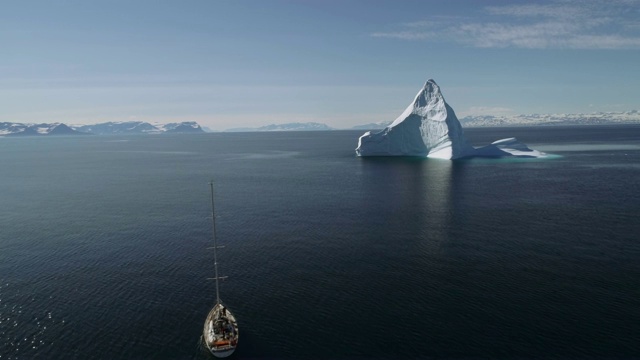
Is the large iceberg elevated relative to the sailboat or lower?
elevated

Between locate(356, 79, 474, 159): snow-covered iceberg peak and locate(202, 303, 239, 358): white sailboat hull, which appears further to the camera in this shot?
locate(356, 79, 474, 159): snow-covered iceberg peak

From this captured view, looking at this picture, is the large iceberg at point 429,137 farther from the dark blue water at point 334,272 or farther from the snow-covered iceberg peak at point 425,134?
the dark blue water at point 334,272

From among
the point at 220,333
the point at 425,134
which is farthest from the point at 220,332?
the point at 425,134

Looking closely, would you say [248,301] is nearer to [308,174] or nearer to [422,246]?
[422,246]

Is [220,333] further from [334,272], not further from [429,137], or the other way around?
[429,137]

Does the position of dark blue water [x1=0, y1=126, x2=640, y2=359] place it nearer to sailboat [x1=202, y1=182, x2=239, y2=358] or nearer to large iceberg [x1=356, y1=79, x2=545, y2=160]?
sailboat [x1=202, y1=182, x2=239, y2=358]

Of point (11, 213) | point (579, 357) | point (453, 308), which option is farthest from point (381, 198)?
point (11, 213)

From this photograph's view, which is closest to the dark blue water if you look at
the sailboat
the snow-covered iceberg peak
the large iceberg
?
the sailboat

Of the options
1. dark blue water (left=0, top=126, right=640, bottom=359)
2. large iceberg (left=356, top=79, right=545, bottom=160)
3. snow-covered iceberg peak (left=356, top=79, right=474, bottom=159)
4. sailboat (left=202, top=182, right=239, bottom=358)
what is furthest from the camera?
large iceberg (left=356, top=79, right=545, bottom=160)
